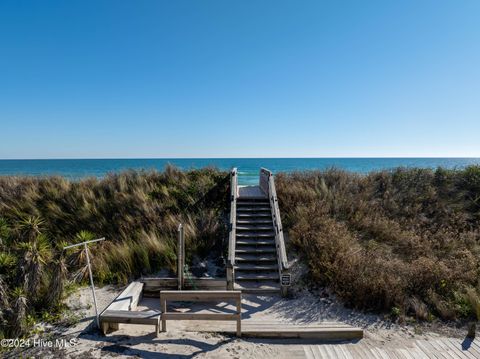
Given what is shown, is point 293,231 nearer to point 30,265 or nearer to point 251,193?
point 251,193

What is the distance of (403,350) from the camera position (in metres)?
4.69

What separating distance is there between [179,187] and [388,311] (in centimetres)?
968

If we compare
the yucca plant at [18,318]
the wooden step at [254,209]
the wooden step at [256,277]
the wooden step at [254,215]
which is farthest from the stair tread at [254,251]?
the yucca plant at [18,318]

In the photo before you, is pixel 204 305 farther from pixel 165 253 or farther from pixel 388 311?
pixel 388 311

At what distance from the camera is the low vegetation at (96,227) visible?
17.7 feet

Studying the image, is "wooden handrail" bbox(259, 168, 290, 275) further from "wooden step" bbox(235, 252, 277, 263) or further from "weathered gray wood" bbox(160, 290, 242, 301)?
"weathered gray wood" bbox(160, 290, 242, 301)

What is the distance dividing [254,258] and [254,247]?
20.3 inches

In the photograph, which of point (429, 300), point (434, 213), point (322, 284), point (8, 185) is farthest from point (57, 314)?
point (434, 213)

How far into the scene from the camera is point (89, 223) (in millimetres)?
10125

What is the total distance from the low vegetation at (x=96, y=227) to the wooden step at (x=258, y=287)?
190 centimetres

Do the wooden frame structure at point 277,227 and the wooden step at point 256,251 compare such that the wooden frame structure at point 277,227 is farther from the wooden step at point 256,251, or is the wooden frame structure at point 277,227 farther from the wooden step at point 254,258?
the wooden step at point 254,258

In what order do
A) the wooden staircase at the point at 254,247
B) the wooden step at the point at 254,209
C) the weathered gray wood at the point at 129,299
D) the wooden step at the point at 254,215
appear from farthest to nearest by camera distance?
1. the wooden step at the point at 254,209
2. the wooden step at the point at 254,215
3. the wooden staircase at the point at 254,247
4. the weathered gray wood at the point at 129,299

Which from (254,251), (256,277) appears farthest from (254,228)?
(256,277)

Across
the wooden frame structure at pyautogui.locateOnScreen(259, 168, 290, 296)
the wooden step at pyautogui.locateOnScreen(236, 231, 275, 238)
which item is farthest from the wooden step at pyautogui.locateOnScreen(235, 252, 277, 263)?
the wooden step at pyautogui.locateOnScreen(236, 231, 275, 238)
